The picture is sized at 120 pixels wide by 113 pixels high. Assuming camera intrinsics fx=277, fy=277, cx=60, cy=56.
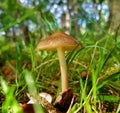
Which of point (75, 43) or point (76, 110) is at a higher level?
point (75, 43)

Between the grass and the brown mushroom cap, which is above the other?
the brown mushroom cap

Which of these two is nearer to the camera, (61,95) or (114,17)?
(61,95)

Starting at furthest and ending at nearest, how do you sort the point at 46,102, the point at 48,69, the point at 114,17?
1. the point at 114,17
2. the point at 48,69
3. the point at 46,102

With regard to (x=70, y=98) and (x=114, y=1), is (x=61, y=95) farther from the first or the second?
(x=114, y=1)

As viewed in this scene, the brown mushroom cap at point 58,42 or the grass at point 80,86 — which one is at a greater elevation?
the brown mushroom cap at point 58,42

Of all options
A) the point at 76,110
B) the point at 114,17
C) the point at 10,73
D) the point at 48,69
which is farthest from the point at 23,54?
the point at 114,17

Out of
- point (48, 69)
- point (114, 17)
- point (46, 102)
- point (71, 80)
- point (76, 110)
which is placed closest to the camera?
point (76, 110)

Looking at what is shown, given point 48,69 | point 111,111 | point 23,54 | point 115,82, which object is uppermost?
point 23,54

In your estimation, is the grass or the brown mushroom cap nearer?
the grass

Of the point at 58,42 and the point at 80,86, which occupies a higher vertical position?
the point at 58,42

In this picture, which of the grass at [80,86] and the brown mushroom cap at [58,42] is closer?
the grass at [80,86]
